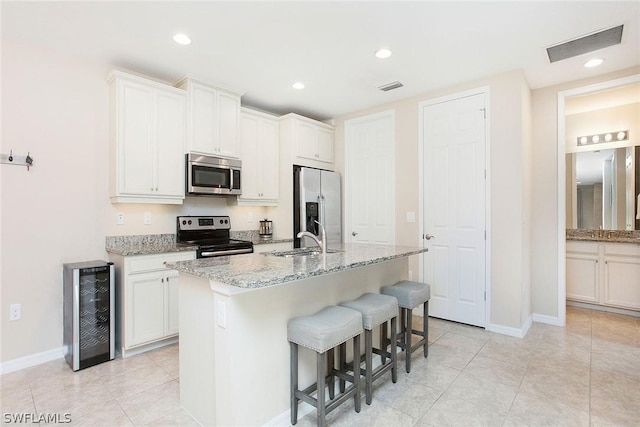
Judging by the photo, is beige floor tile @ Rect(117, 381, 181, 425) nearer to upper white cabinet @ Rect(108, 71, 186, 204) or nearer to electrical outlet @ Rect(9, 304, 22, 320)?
electrical outlet @ Rect(9, 304, 22, 320)

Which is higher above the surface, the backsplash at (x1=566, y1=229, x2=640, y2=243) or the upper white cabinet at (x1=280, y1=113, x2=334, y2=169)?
the upper white cabinet at (x1=280, y1=113, x2=334, y2=169)

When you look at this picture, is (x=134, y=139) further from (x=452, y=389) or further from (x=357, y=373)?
(x=452, y=389)

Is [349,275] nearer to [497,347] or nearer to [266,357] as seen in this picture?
[266,357]

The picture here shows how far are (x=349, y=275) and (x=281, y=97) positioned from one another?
266 cm

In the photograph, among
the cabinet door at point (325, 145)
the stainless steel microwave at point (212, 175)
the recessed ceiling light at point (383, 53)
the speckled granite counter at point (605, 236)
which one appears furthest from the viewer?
the cabinet door at point (325, 145)

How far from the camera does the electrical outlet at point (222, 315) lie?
1.60 metres

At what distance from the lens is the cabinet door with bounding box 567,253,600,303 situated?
4.11 meters

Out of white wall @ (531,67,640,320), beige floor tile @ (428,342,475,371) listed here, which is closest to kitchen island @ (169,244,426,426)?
beige floor tile @ (428,342,475,371)

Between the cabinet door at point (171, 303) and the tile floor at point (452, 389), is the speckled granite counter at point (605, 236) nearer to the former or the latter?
the tile floor at point (452, 389)

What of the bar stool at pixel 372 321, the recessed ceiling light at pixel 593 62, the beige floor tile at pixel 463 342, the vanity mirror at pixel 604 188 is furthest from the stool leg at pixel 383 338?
the vanity mirror at pixel 604 188

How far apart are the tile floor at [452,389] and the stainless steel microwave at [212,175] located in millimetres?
1614

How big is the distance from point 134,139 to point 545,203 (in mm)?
4429

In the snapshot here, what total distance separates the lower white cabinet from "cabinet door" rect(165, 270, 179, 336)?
4847mm

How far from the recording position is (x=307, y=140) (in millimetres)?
4500
